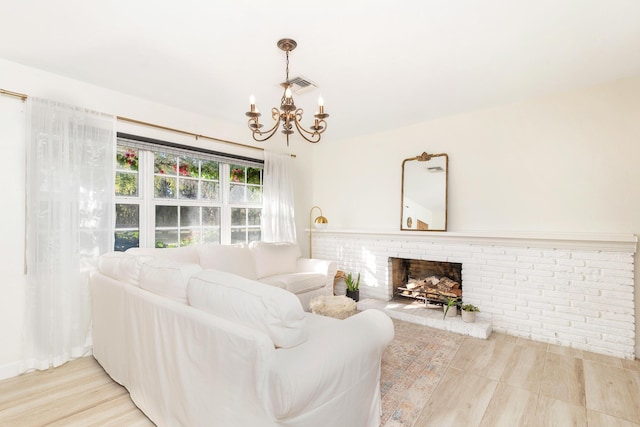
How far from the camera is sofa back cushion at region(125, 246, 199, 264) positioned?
2.98m

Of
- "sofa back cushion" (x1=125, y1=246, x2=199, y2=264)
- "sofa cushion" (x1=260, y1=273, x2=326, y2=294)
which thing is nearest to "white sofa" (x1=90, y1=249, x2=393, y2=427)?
"sofa back cushion" (x1=125, y1=246, x2=199, y2=264)

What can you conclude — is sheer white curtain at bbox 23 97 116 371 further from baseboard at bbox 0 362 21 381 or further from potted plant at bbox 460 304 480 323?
potted plant at bbox 460 304 480 323

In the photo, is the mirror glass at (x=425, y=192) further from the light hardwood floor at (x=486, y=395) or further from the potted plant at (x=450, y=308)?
the light hardwood floor at (x=486, y=395)

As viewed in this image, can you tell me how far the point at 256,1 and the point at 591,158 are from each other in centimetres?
319

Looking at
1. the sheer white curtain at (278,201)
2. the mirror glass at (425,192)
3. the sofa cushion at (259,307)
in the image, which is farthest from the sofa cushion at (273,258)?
the sofa cushion at (259,307)

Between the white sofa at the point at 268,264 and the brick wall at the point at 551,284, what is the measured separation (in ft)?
4.12

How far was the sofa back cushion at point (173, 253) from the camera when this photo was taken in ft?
9.78

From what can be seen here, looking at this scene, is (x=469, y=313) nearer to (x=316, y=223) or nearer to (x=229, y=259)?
(x=316, y=223)

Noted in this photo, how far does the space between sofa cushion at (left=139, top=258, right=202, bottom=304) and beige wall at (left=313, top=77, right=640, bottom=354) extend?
3073 mm

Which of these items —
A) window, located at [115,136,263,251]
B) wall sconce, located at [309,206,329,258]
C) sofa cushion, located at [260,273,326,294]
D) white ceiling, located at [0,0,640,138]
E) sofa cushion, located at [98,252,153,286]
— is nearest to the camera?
white ceiling, located at [0,0,640,138]

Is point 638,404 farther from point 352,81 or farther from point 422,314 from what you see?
point 352,81

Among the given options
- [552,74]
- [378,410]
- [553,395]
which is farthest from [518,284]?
[378,410]

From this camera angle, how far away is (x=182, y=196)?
360 centimetres

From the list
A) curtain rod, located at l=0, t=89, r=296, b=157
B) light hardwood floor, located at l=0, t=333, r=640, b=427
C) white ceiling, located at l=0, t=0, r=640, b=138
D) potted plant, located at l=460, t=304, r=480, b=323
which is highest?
white ceiling, located at l=0, t=0, r=640, b=138
